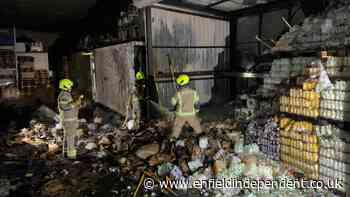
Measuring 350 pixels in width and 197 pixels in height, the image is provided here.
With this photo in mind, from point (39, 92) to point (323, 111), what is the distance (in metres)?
12.7

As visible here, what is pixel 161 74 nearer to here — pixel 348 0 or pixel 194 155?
pixel 194 155

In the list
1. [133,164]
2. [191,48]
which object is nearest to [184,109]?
[133,164]

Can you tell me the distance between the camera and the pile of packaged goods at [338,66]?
11.8ft

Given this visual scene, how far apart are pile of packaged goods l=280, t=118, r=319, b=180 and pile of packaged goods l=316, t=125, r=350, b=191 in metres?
0.10

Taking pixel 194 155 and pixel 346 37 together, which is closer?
pixel 346 37

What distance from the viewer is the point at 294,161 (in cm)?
423

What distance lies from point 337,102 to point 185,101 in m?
2.92

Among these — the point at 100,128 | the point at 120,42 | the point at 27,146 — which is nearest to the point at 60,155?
the point at 27,146

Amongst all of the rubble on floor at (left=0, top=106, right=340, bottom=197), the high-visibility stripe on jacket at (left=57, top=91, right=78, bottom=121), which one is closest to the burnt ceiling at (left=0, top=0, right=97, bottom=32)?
the high-visibility stripe on jacket at (left=57, top=91, right=78, bottom=121)

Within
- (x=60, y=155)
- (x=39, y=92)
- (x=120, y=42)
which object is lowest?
(x=60, y=155)

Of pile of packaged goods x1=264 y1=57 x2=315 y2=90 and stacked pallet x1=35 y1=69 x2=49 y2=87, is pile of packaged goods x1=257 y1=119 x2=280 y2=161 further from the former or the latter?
stacked pallet x1=35 y1=69 x2=49 y2=87

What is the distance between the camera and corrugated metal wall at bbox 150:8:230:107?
7.55 metres

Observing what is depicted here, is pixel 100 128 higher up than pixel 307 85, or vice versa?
pixel 307 85

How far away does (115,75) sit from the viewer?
8.56m
